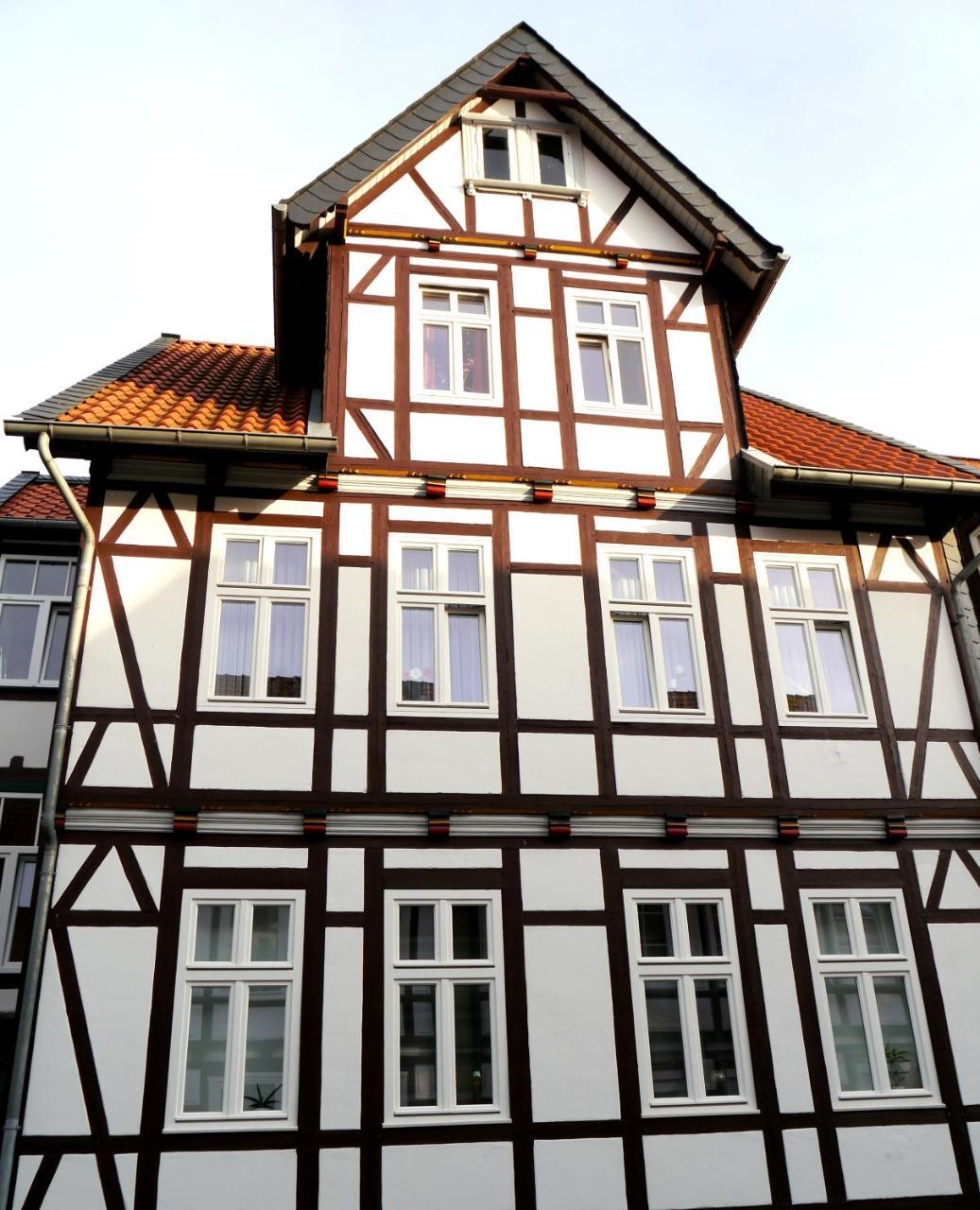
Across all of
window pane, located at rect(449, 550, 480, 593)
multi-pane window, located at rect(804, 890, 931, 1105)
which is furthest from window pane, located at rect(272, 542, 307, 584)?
multi-pane window, located at rect(804, 890, 931, 1105)

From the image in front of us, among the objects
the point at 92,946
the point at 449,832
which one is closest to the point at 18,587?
the point at 92,946

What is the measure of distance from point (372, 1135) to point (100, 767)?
422 centimetres

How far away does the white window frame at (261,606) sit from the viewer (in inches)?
458

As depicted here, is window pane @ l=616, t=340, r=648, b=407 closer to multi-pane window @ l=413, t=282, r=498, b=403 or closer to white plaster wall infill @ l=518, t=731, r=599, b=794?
multi-pane window @ l=413, t=282, r=498, b=403

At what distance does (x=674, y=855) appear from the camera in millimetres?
11805

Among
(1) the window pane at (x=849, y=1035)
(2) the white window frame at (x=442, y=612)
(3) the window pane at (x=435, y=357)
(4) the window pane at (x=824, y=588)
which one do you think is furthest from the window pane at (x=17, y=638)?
(1) the window pane at (x=849, y=1035)

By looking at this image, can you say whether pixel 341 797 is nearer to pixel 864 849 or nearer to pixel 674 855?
pixel 674 855

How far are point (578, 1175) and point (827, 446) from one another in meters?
9.18

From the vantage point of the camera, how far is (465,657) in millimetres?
12383

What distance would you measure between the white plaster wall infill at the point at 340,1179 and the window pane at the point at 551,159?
11.6 m

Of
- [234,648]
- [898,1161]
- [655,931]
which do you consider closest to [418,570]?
[234,648]

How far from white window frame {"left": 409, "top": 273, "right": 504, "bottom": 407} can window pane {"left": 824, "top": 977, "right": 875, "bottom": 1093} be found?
24.1ft

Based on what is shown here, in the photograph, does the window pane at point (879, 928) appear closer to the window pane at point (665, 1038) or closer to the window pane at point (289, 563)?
the window pane at point (665, 1038)

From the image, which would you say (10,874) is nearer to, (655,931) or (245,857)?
(245,857)
